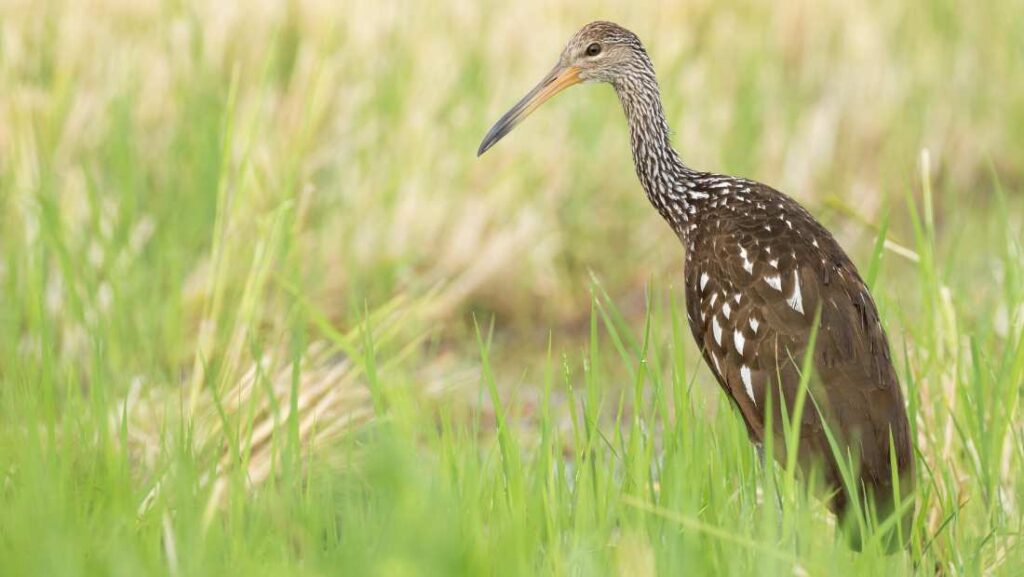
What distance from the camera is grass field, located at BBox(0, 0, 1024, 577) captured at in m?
3.23

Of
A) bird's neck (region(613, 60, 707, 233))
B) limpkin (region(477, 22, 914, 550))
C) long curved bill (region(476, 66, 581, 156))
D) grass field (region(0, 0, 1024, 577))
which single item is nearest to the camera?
grass field (region(0, 0, 1024, 577))

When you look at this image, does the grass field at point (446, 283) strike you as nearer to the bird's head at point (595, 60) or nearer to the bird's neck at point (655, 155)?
the bird's neck at point (655, 155)

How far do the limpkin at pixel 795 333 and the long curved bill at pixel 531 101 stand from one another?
2.29 ft

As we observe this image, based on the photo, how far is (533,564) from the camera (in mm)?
3152

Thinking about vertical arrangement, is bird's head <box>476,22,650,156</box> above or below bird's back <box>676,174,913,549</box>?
above

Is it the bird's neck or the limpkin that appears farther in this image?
the bird's neck

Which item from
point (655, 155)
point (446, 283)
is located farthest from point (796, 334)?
point (446, 283)

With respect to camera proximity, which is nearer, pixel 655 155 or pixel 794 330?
pixel 794 330

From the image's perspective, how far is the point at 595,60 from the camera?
5.39 m

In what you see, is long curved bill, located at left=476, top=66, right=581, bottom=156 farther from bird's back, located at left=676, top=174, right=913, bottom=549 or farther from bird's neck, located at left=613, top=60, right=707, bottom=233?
bird's back, located at left=676, top=174, right=913, bottom=549

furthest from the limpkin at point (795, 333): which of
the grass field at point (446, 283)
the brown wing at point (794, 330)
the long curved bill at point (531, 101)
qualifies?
the long curved bill at point (531, 101)

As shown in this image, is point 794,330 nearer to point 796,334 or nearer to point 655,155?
point 796,334

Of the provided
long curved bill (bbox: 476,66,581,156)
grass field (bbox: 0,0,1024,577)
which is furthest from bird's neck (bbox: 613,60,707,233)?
grass field (bbox: 0,0,1024,577)

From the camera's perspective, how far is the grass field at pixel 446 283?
3.23 meters
